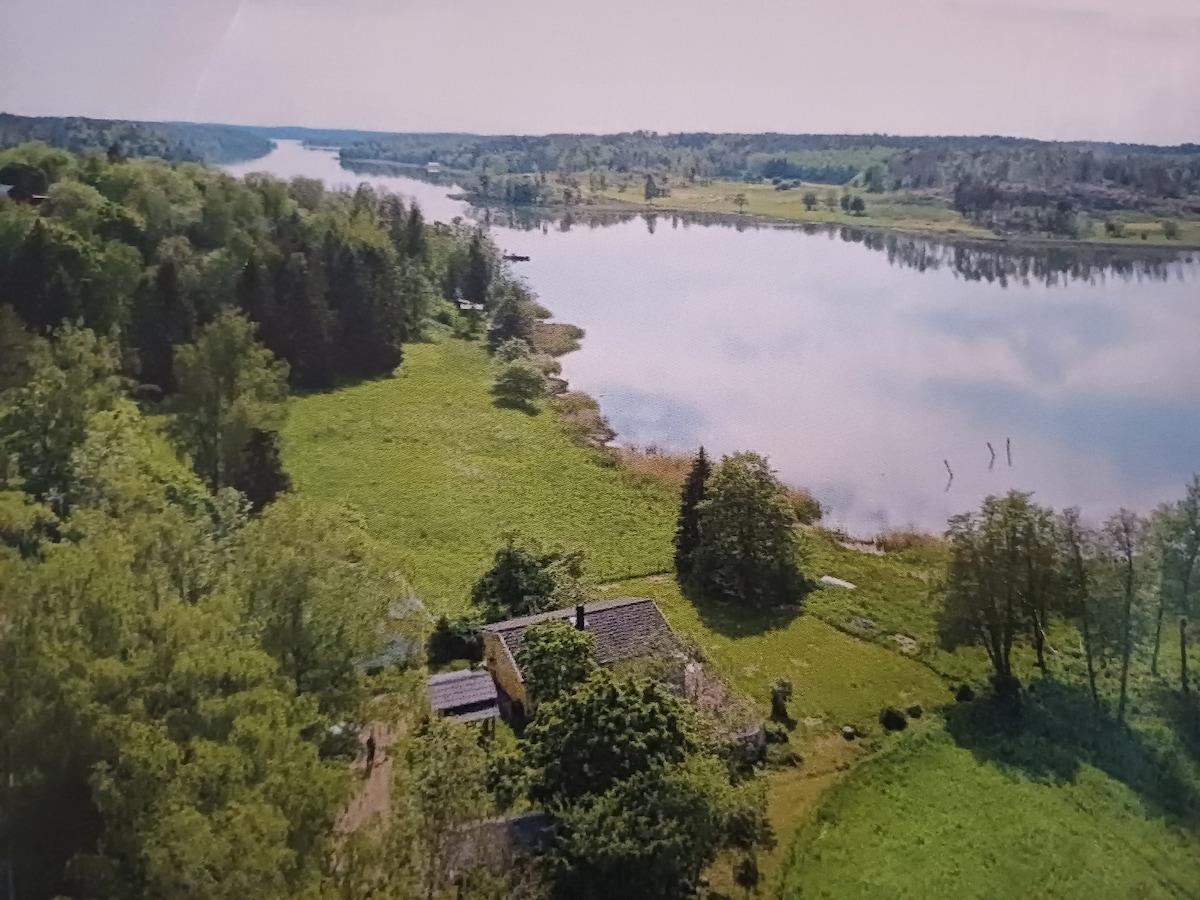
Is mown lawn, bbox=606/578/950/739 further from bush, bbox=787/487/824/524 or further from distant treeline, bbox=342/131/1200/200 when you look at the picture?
→ distant treeline, bbox=342/131/1200/200

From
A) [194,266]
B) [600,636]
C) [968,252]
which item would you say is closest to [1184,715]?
[600,636]

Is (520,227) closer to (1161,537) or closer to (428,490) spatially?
(428,490)

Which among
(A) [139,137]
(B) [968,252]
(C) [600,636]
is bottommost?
(C) [600,636]

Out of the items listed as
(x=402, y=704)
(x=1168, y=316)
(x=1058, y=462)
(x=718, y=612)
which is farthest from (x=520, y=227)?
(x=402, y=704)

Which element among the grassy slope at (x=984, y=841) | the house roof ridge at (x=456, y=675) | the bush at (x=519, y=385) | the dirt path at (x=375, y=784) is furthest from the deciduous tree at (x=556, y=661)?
the bush at (x=519, y=385)

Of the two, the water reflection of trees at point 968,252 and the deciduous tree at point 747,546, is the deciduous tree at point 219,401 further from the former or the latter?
the water reflection of trees at point 968,252

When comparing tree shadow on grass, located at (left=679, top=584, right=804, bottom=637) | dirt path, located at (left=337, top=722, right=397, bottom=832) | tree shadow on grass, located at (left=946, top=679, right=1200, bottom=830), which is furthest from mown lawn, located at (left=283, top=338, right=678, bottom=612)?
tree shadow on grass, located at (left=946, top=679, right=1200, bottom=830)

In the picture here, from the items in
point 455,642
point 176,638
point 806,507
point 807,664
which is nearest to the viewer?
point 176,638

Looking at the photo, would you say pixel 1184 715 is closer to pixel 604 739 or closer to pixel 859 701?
pixel 859 701
